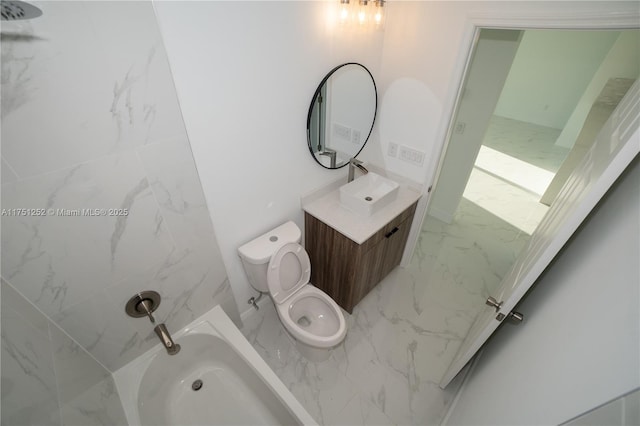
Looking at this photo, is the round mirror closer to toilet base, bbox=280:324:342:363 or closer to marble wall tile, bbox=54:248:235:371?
marble wall tile, bbox=54:248:235:371

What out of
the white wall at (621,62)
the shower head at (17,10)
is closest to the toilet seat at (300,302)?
the shower head at (17,10)

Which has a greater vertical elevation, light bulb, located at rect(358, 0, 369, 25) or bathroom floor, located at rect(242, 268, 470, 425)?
light bulb, located at rect(358, 0, 369, 25)

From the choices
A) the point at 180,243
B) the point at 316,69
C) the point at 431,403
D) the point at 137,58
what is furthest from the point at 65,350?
the point at 431,403

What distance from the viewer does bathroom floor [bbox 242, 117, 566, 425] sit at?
1542 millimetres

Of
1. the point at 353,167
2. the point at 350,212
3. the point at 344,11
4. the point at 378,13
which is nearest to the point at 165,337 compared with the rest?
the point at 350,212

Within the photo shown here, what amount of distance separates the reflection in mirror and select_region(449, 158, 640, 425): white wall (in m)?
0.62

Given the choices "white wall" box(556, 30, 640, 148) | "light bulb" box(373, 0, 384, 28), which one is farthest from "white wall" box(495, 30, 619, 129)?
"light bulb" box(373, 0, 384, 28)

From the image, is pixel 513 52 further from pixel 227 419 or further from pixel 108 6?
pixel 227 419

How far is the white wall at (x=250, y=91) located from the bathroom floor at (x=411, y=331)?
2.48ft

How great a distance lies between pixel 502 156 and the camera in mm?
4527

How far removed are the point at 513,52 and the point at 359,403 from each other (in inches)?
109

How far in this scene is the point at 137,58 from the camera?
0.88 m

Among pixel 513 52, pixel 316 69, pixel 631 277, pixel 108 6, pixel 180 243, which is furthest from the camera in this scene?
pixel 513 52

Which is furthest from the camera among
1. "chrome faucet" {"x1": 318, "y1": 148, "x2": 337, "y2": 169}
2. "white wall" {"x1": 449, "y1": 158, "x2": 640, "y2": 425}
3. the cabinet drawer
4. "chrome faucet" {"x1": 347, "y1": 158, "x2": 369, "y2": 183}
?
"chrome faucet" {"x1": 347, "y1": 158, "x2": 369, "y2": 183}
